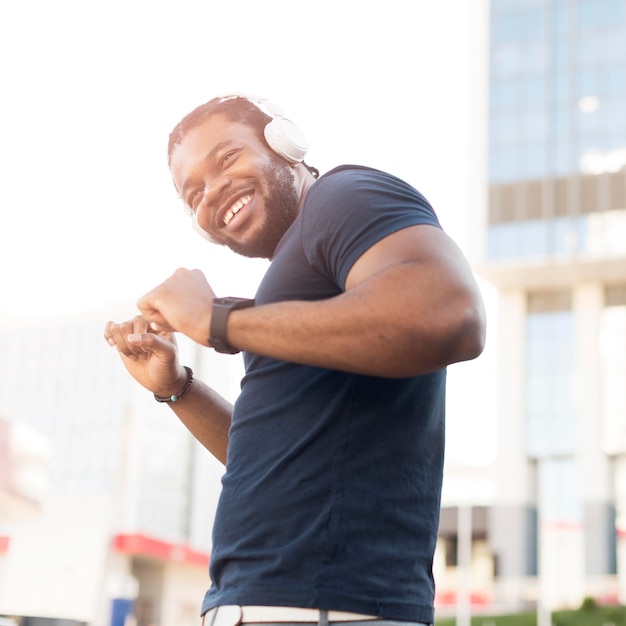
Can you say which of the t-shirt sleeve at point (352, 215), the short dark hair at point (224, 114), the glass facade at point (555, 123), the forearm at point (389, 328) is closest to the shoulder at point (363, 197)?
the t-shirt sleeve at point (352, 215)

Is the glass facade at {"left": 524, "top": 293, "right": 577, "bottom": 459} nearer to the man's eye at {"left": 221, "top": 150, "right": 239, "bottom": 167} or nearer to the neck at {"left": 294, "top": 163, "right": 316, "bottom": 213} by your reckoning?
the neck at {"left": 294, "top": 163, "right": 316, "bottom": 213}

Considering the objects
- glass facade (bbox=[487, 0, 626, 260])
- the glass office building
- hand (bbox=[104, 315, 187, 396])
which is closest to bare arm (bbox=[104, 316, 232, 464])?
hand (bbox=[104, 315, 187, 396])

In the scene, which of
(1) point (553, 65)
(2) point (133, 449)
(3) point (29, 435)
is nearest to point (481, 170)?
(1) point (553, 65)

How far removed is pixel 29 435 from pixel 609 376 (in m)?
32.8

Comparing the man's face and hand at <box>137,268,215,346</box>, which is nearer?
hand at <box>137,268,215,346</box>

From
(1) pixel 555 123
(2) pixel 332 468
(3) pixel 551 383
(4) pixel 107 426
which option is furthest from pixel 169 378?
(4) pixel 107 426

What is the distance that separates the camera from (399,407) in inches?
63.7

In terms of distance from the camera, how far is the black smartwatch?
1.52 meters

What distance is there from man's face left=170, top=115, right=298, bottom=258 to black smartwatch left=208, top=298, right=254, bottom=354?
15.7 inches

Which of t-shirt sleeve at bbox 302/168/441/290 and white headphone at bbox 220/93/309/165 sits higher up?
white headphone at bbox 220/93/309/165

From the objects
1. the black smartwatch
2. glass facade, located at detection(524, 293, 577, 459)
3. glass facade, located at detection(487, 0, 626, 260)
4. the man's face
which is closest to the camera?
the black smartwatch

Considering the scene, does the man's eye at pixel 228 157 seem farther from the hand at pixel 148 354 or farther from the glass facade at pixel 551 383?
the glass facade at pixel 551 383

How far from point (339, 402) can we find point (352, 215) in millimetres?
284

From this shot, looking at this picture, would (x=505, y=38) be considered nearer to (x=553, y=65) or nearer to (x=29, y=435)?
(x=553, y=65)
